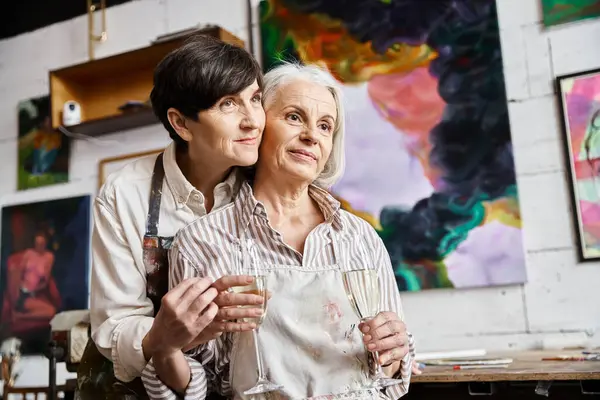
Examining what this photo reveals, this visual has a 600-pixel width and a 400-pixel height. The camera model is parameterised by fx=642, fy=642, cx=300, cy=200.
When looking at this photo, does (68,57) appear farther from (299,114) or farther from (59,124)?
(299,114)

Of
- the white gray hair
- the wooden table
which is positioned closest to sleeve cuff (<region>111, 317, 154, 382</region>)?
the white gray hair

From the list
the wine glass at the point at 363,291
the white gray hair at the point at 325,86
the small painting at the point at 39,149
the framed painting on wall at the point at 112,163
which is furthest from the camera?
the small painting at the point at 39,149

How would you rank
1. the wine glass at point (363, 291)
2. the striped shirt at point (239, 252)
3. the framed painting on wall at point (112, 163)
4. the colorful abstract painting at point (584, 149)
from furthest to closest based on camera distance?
1. the framed painting on wall at point (112, 163)
2. the colorful abstract painting at point (584, 149)
3. the striped shirt at point (239, 252)
4. the wine glass at point (363, 291)

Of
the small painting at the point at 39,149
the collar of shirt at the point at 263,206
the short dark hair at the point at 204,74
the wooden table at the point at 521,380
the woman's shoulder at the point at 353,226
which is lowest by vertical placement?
the wooden table at the point at 521,380

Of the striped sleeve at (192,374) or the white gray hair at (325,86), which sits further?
the white gray hair at (325,86)

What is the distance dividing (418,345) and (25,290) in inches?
98.4

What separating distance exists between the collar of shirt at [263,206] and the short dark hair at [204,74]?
0.25 meters

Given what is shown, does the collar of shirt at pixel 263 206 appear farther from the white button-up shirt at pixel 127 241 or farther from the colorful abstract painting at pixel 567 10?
the colorful abstract painting at pixel 567 10

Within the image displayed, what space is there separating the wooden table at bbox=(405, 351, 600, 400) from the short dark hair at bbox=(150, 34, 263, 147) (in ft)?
4.02

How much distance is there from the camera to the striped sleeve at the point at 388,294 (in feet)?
5.10

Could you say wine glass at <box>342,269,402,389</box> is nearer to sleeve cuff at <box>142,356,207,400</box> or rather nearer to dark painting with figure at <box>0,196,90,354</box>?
sleeve cuff at <box>142,356,207,400</box>

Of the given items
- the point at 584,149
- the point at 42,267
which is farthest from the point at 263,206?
the point at 42,267

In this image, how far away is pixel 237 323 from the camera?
124 centimetres

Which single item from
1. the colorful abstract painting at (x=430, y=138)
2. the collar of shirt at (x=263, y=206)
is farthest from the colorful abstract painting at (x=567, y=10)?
the collar of shirt at (x=263, y=206)
